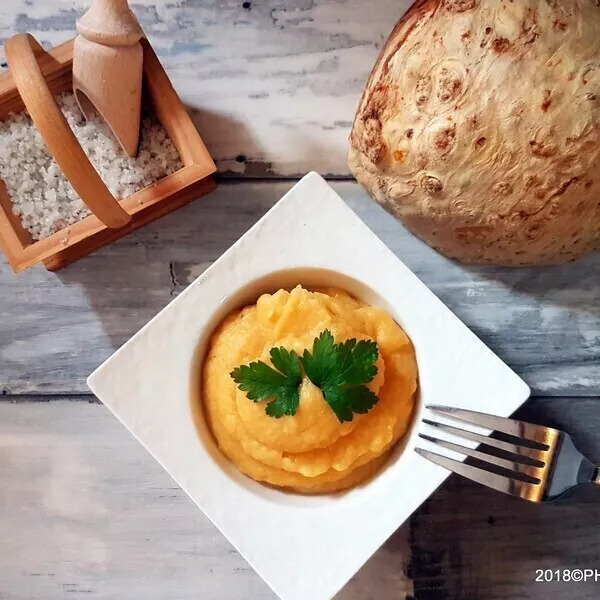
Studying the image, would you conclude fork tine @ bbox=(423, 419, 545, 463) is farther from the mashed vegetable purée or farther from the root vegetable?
the root vegetable

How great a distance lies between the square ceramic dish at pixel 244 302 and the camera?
0.83 meters

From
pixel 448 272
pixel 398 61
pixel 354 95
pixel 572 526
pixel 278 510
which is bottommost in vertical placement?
pixel 572 526

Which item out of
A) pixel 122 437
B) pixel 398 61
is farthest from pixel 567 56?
pixel 122 437

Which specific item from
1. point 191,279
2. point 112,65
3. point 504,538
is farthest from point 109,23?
point 504,538

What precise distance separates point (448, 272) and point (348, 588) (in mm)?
438

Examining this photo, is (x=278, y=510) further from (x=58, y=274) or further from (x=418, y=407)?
(x=58, y=274)

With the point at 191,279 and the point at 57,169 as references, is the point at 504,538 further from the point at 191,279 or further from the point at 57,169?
the point at 57,169

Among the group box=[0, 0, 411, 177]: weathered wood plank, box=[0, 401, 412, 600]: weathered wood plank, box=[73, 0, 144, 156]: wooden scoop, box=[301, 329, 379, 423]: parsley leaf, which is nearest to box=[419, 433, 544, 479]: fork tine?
box=[301, 329, 379, 423]: parsley leaf

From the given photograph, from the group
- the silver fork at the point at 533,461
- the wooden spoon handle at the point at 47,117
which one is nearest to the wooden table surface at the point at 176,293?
the silver fork at the point at 533,461

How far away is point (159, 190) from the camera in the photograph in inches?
36.8

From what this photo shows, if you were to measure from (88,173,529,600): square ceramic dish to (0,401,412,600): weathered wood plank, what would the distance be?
182 millimetres

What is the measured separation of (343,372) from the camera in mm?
778

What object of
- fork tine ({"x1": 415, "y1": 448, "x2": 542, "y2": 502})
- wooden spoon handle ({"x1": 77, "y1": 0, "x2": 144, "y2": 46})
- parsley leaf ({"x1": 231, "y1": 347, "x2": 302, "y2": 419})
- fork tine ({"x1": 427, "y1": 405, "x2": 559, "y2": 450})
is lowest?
fork tine ({"x1": 415, "y1": 448, "x2": 542, "y2": 502})

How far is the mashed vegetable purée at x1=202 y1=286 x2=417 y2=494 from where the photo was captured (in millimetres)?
804
